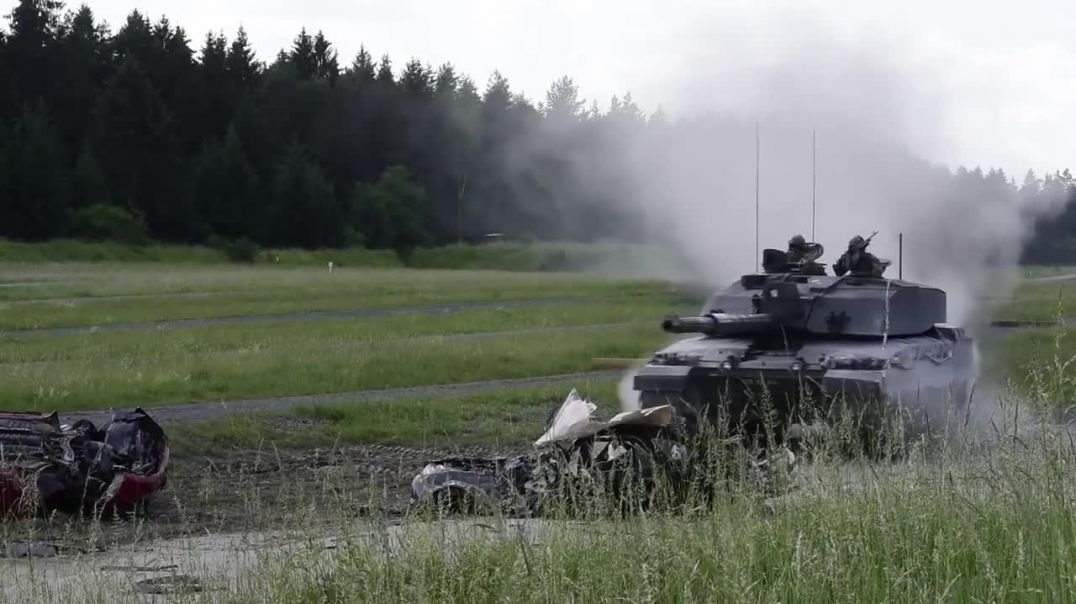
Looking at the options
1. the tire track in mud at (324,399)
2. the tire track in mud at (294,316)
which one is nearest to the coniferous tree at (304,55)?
the tire track in mud at (294,316)

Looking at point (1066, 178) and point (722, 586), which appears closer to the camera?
point (722, 586)

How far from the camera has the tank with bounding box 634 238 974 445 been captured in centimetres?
1454

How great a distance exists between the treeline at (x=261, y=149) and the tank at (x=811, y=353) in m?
22.9

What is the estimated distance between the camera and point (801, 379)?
1457 centimetres

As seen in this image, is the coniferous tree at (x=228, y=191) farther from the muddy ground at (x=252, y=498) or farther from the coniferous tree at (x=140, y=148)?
the muddy ground at (x=252, y=498)

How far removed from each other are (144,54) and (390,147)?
21.4 m

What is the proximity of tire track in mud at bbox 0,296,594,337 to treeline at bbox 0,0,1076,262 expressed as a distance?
2.67 metres

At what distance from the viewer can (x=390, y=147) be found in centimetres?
5462

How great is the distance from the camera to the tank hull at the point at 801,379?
562 inches

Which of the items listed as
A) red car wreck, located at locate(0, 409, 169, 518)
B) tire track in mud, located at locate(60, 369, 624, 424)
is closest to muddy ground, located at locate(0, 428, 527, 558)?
red car wreck, located at locate(0, 409, 169, 518)

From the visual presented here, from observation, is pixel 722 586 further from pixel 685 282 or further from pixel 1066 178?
pixel 685 282

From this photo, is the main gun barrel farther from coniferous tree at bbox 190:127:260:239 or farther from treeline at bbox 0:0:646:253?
coniferous tree at bbox 190:127:260:239

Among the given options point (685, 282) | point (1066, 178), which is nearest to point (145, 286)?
point (685, 282)

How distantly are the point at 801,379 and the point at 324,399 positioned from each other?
8787mm
